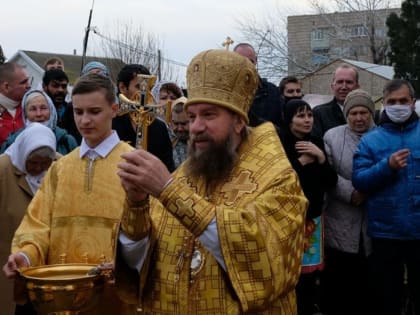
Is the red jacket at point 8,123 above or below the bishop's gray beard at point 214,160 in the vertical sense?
above

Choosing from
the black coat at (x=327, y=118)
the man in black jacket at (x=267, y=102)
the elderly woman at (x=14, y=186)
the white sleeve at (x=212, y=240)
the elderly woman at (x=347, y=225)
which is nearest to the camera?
the white sleeve at (x=212, y=240)

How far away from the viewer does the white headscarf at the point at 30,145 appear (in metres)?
4.43

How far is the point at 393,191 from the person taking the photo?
5.55m

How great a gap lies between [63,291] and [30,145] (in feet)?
5.34

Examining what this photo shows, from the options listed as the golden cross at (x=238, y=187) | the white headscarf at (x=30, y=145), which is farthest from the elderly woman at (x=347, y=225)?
the golden cross at (x=238, y=187)

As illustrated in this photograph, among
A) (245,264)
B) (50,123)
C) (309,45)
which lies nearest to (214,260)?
(245,264)

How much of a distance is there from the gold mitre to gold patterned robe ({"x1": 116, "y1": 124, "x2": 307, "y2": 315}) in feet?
0.65

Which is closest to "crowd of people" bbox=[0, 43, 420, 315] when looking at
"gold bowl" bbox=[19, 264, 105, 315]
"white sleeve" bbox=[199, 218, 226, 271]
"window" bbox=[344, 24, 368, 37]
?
"white sleeve" bbox=[199, 218, 226, 271]

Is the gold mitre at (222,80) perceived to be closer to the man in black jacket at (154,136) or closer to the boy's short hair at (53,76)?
the man in black jacket at (154,136)

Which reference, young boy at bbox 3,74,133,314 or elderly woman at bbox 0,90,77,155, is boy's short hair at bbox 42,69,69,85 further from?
young boy at bbox 3,74,133,314

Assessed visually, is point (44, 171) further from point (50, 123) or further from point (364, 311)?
point (364, 311)

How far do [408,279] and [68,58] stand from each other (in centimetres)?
3993

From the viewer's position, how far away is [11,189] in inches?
184

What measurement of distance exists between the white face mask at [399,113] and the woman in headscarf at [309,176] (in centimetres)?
63
